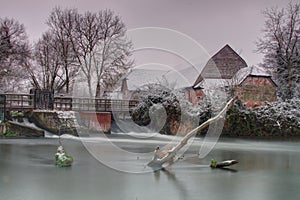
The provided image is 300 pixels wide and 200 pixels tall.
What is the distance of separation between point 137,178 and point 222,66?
18.2 m

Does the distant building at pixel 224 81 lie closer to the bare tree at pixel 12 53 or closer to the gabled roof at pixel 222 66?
the gabled roof at pixel 222 66

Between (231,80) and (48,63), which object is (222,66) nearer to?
(231,80)

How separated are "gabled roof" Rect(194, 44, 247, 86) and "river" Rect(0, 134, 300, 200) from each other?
11606 mm

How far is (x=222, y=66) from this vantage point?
25531 mm

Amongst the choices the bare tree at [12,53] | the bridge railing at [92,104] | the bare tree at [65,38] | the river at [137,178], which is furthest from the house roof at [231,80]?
the bare tree at [12,53]

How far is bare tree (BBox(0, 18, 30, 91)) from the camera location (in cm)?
2931

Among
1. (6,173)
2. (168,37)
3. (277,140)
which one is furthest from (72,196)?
(277,140)

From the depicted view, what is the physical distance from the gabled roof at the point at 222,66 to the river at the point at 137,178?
1161 centimetres

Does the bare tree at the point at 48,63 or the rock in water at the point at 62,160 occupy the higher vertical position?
the bare tree at the point at 48,63

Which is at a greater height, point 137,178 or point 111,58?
point 111,58

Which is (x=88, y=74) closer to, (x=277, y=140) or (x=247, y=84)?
(x=247, y=84)

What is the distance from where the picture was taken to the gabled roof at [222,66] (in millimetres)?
23828

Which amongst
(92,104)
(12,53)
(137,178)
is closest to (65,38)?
(12,53)

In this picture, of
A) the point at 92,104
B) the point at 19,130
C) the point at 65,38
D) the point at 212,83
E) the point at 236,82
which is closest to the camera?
the point at 19,130
